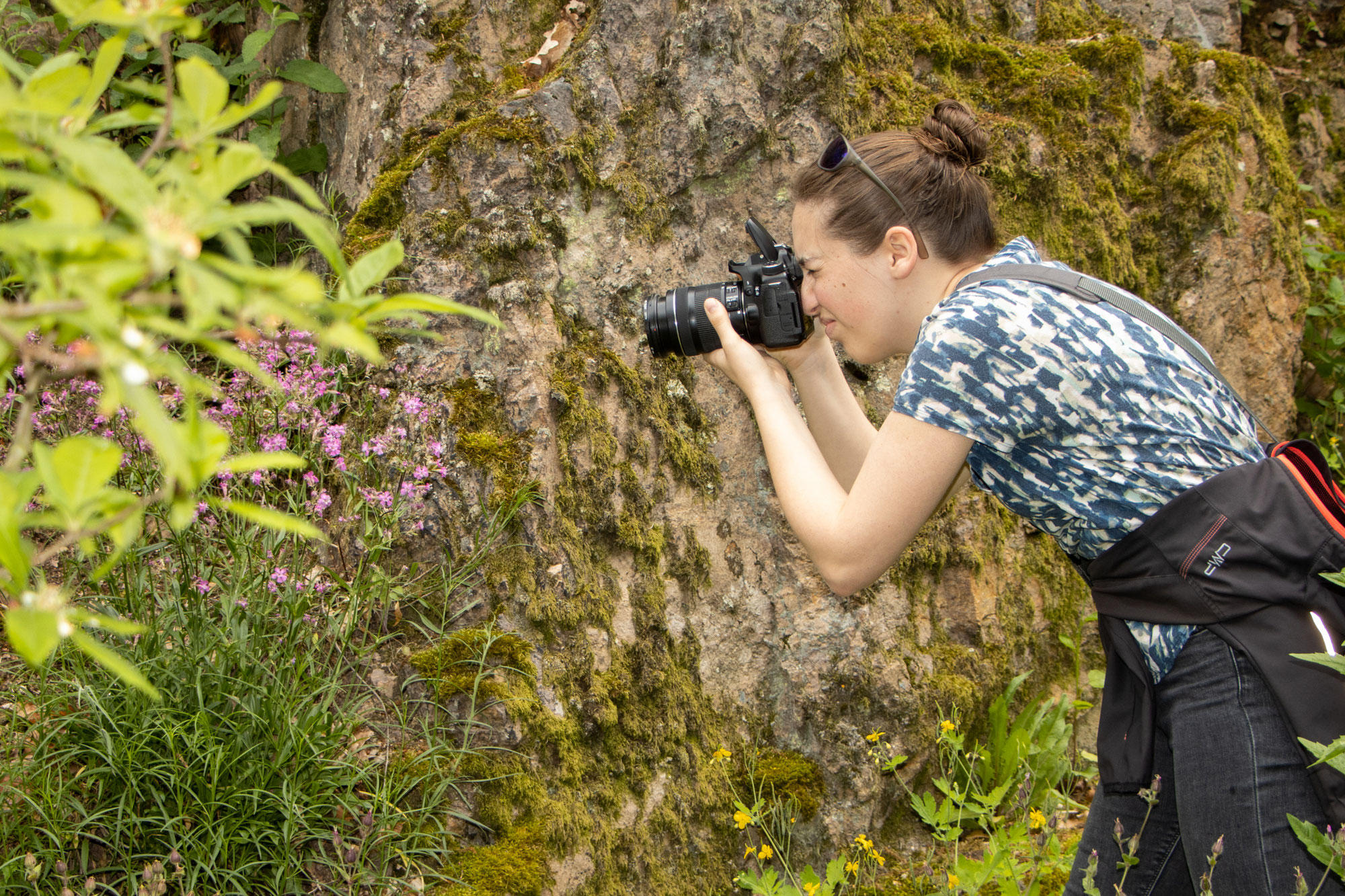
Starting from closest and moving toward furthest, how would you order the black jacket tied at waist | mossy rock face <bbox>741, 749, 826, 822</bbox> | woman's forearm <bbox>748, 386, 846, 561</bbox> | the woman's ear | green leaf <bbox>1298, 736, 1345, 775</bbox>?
green leaf <bbox>1298, 736, 1345, 775</bbox> < the black jacket tied at waist < woman's forearm <bbox>748, 386, 846, 561</bbox> < the woman's ear < mossy rock face <bbox>741, 749, 826, 822</bbox>

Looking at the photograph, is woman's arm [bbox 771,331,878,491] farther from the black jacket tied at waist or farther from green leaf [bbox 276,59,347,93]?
green leaf [bbox 276,59,347,93]

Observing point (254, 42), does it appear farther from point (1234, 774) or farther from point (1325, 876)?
point (1325, 876)

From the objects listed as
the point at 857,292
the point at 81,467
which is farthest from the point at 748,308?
the point at 81,467

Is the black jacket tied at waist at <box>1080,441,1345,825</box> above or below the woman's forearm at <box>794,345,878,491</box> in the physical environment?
above

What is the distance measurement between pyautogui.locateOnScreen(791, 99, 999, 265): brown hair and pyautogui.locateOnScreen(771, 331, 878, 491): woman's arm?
358 millimetres

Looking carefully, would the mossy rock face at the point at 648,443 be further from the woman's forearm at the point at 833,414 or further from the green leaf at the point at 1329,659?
the green leaf at the point at 1329,659

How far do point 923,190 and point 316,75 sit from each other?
239 centimetres

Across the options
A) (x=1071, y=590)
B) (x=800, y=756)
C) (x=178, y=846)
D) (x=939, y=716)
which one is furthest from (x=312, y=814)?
(x=1071, y=590)

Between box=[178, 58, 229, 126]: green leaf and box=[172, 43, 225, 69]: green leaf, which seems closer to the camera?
box=[178, 58, 229, 126]: green leaf

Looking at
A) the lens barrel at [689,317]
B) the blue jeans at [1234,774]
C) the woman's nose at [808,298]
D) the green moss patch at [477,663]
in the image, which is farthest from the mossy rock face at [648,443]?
the blue jeans at [1234,774]

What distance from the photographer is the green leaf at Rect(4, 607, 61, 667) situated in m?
0.69

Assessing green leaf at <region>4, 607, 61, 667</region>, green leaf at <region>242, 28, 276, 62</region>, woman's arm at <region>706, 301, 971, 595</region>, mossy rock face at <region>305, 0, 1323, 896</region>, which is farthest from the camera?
green leaf at <region>242, 28, 276, 62</region>

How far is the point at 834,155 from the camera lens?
2189 mm

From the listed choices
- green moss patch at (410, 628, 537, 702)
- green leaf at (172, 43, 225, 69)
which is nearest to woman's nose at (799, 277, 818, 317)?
green moss patch at (410, 628, 537, 702)
